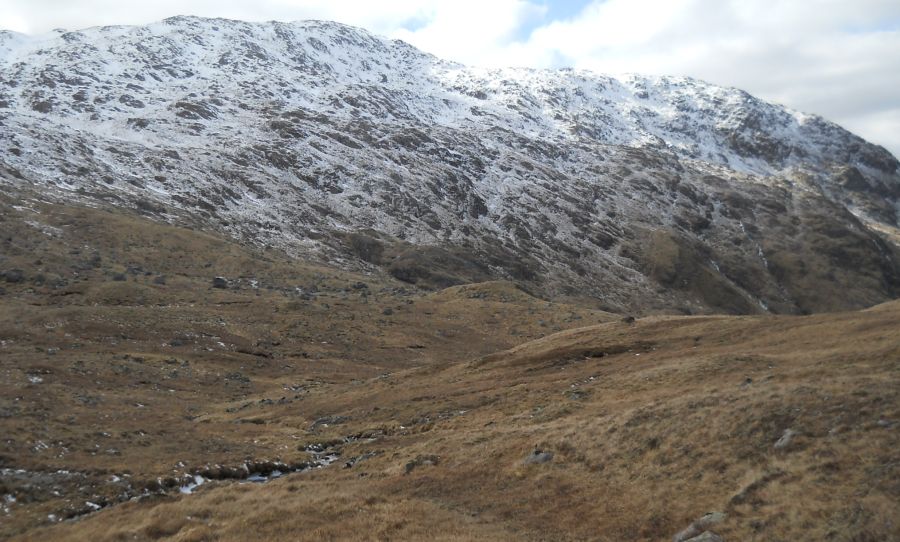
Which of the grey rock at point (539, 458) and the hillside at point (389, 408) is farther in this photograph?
the grey rock at point (539, 458)

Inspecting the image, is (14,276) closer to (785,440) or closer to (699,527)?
(699,527)

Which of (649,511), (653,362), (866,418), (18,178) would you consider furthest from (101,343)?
(18,178)

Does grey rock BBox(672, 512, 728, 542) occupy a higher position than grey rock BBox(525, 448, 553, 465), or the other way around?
grey rock BBox(672, 512, 728, 542)

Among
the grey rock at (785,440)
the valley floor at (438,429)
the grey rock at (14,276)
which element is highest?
the grey rock at (14,276)

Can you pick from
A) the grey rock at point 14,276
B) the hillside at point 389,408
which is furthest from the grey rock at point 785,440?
the grey rock at point 14,276

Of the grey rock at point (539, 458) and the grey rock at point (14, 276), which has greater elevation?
the grey rock at point (14, 276)

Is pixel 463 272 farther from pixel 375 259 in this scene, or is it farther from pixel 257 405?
pixel 257 405

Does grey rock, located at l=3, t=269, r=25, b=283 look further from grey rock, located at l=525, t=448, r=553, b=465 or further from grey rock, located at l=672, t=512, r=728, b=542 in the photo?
grey rock, located at l=672, t=512, r=728, b=542

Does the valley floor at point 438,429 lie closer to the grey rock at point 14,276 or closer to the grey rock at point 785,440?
the grey rock at point 785,440

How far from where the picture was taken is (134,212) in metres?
134

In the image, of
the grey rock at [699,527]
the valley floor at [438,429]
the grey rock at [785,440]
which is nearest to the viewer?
the grey rock at [699,527]

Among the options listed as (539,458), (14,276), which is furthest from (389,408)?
(14,276)

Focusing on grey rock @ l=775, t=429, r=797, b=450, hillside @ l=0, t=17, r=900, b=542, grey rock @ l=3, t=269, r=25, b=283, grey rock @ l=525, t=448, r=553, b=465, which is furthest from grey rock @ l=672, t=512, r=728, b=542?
grey rock @ l=3, t=269, r=25, b=283

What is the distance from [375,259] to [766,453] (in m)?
138
